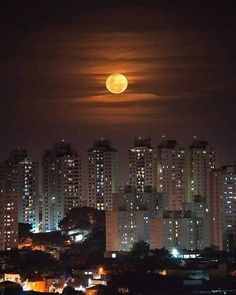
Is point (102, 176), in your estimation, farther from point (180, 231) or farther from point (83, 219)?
point (180, 231)

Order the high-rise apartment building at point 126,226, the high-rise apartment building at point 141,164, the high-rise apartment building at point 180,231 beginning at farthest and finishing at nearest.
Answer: the high-rise apartment building at point 141,164, the high-rise apartment building at point 126,226, the high-rise apartment building at point 180,231

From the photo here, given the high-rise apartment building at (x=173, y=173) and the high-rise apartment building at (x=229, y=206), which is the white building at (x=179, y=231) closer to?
the high-rise apartment building at (x=229, y=206)

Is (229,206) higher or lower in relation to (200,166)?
lower

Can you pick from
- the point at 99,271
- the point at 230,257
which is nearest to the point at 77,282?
the point at 99,271

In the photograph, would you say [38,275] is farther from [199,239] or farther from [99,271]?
[199,239]

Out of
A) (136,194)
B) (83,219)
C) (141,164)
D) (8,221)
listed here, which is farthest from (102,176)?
(8,221)

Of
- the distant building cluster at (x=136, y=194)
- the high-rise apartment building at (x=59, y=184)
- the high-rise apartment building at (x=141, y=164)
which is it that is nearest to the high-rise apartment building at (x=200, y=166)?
the distant building cluster at (x=136, y=194)

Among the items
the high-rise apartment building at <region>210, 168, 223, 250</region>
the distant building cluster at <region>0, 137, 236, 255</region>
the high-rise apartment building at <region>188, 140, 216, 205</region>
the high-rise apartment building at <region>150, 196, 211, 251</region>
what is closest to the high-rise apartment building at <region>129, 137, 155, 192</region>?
the distant building cluster at <region>0, 137, 236, 255</region>
